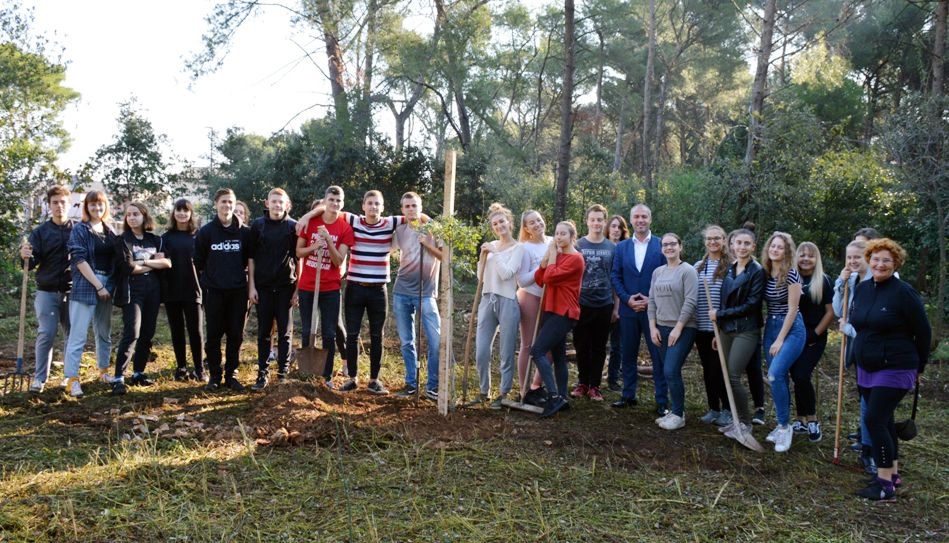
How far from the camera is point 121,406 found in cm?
572

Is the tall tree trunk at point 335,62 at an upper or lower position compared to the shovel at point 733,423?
upper

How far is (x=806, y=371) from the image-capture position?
18.1ft

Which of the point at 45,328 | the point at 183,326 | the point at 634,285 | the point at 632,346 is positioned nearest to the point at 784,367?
the point at 632,346

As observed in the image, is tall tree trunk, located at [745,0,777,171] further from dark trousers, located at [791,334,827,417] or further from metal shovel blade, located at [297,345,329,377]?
metal shovel blade, located at [297,345,329,377]

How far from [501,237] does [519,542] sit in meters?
3.07

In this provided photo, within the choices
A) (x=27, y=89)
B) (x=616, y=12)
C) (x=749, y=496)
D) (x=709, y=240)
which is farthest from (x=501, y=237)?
(x=616, y=12)

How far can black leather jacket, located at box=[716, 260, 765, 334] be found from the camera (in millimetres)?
5324

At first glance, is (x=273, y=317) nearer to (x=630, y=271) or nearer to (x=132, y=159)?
(x=630, y=271)

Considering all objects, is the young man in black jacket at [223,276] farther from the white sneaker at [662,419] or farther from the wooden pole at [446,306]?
the white sneaker at [662,419]

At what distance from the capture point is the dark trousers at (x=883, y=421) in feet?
14.1

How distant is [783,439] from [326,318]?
4146mm

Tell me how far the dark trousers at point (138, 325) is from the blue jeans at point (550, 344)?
364cm

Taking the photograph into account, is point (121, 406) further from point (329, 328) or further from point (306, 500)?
point (306, 500)

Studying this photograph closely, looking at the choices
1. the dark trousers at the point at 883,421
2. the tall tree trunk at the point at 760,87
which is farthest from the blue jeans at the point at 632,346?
the tall tree trunk at the point at 760,87
